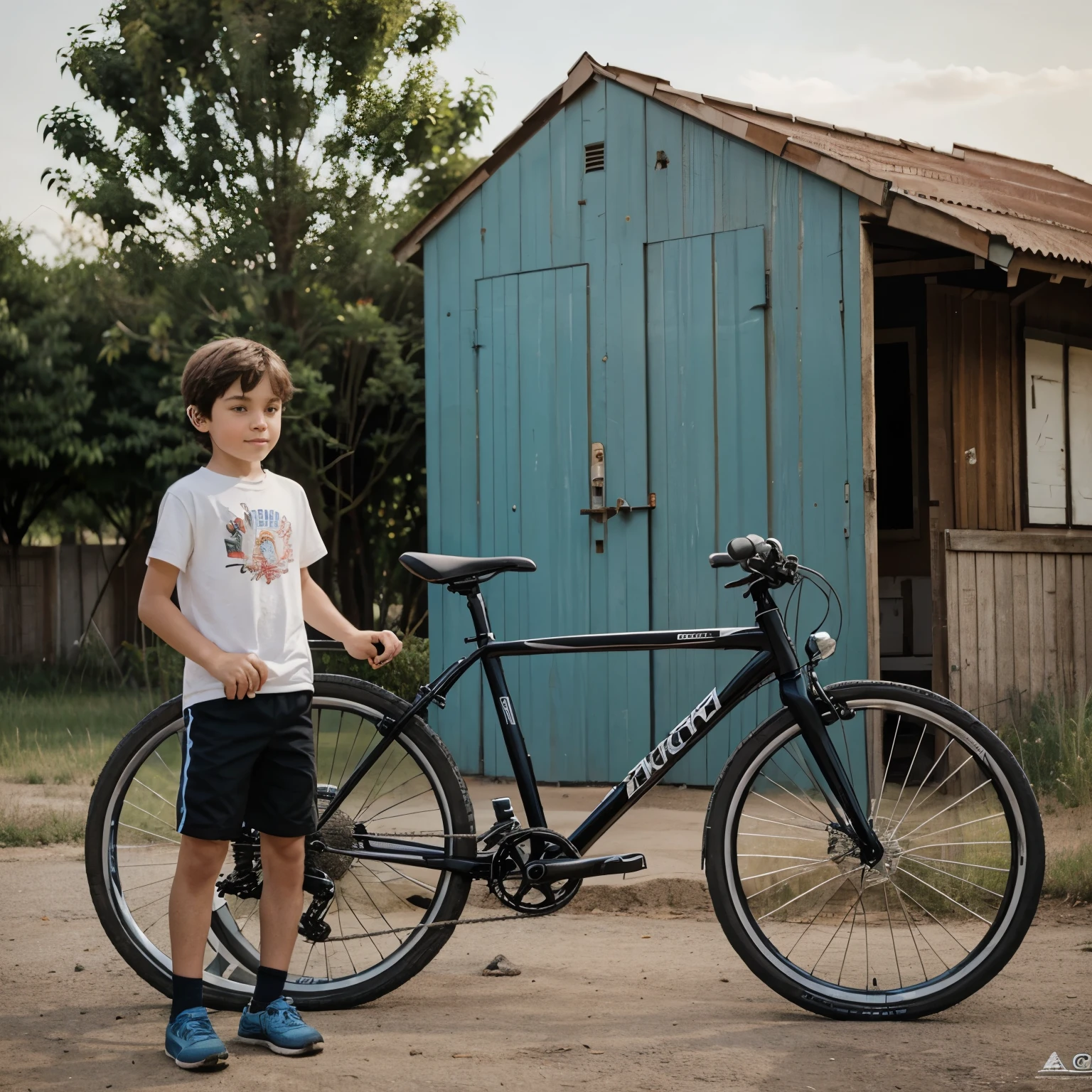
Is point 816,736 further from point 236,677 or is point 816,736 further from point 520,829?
point 236,677

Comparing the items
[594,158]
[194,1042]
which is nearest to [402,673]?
[594,158]

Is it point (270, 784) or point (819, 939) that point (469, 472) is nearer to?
point (819, 939)

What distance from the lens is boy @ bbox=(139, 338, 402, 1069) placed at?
292 centimetres

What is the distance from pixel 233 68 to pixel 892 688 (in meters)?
9.13

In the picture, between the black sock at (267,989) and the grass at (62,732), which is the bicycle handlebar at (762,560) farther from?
the grass at (62,732)

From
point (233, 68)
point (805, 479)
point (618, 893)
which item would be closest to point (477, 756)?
point (805, 479)

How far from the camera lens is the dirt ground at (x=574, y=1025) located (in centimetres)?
279

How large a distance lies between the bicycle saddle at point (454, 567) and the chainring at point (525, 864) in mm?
628

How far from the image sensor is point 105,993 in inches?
140

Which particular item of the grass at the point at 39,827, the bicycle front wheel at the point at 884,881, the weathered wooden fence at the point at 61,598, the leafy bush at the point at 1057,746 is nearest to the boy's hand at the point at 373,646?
the bicycle front wheel at the point at 884,881

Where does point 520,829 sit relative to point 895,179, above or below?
below

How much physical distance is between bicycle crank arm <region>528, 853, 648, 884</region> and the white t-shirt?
71cm

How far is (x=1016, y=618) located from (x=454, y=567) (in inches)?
196

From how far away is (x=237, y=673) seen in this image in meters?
2.88
